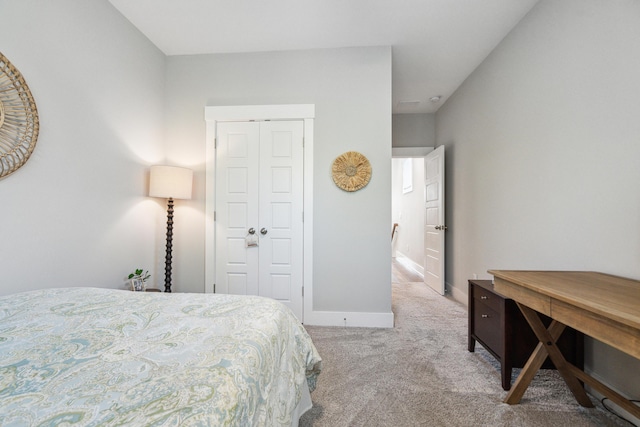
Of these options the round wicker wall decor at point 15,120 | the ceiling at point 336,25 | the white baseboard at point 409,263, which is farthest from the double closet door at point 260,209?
the white baseboard at point 409,263

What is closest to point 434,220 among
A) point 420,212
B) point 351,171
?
point 420,212

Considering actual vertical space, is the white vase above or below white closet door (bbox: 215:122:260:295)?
below

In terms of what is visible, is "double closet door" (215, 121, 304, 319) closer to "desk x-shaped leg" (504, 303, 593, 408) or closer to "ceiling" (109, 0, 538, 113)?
"ceiling" (109, 0, 538, 113)

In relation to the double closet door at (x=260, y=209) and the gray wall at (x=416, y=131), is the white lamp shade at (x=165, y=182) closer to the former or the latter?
the double closet door at (x=260, y=209)

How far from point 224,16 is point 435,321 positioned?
11.2 ft

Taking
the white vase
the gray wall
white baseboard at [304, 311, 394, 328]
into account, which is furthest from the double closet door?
the gray wall

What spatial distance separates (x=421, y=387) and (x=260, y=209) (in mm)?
1978

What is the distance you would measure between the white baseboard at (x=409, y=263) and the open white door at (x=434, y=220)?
103 cm

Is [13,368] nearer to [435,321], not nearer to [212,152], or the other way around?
[212,152]

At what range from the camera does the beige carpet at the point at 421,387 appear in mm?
1385

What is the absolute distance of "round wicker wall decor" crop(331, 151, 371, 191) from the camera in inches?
102

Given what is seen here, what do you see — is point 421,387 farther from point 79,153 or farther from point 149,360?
point 79,153

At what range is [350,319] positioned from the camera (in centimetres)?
258

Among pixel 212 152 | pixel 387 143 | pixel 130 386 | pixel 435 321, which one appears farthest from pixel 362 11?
pixel 435 321
